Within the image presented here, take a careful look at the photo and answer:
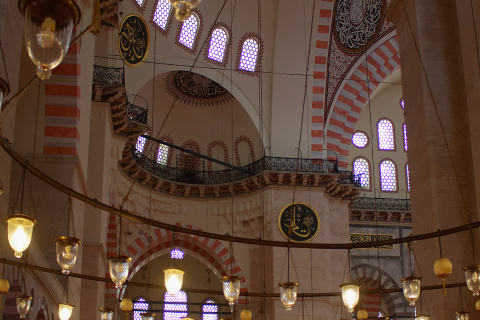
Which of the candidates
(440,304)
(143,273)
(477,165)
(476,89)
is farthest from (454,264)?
(143,273)

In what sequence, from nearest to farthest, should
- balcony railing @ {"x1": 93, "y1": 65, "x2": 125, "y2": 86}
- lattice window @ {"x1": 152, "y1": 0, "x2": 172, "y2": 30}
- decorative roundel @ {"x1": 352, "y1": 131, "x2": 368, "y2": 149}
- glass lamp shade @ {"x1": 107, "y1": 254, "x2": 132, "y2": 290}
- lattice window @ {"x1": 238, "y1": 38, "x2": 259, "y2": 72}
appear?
glass lamp shade @ {"x1": 107, "y1": 254, "x2": 132, "y2": 290} → balcony railing @ {"x1": 93, "y1": 65, "x2": 125, "y2": 86} → lattice window @ {"x1": 152, "y1": 0, "x2": 172, "y2": 30} → lattice window @ {"x1": 238, "y1": 38, "x2": 259, "y2": 72} → decorative roundel @ {"x1": 352, "y1": 131, "x2": 368, "y2": 149}

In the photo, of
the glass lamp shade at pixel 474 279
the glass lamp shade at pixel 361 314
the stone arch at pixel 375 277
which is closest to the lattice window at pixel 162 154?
the stone arch at pixel 375 277

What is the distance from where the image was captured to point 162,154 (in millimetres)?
17594

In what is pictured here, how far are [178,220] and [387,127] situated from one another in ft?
26.1

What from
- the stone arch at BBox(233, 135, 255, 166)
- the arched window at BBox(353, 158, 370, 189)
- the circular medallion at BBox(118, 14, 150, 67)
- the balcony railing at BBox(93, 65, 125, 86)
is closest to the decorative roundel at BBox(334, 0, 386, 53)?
the stone arch at BBox(233, 135, 255, 166)

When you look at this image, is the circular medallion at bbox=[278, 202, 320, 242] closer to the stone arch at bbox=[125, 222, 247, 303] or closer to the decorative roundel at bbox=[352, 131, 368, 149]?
the stone arch at bbox=[125, 222, 247, 303]

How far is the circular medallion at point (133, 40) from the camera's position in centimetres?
1292

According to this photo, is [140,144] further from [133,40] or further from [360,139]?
[360,139]

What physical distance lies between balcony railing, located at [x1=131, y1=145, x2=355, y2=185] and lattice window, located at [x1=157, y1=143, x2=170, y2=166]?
373mm

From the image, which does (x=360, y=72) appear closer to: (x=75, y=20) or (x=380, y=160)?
(x=380, y=160)

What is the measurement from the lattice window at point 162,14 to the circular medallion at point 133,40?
5.24 feet

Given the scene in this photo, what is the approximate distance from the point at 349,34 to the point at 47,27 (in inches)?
584

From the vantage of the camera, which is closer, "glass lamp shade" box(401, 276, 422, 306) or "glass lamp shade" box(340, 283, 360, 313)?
"glass lamp shade" box(401, 276, 422, 306)

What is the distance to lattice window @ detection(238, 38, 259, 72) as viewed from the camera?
55.6 feet
